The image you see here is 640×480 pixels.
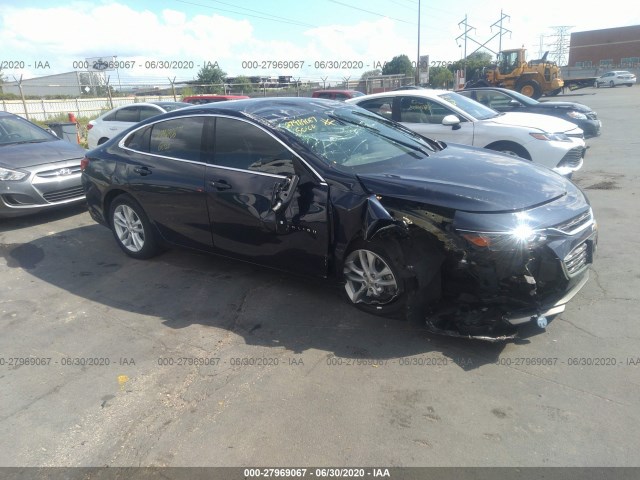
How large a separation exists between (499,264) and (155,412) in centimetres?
240

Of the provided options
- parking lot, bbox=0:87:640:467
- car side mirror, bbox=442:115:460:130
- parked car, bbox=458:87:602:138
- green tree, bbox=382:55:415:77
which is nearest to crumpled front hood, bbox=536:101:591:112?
parked car, bbox=458:87:602:138

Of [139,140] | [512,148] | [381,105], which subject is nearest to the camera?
[139,140]

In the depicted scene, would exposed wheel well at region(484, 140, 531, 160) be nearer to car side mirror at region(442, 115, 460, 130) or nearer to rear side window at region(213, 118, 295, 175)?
car side mirror at region(442, 115, 460, 130)

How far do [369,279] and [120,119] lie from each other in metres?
9.99

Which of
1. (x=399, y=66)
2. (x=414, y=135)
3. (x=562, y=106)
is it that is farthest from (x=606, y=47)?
(x=414, y=135)

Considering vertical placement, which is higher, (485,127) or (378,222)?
(485,127)

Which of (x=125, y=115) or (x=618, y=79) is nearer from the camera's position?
(x=125, y=115)

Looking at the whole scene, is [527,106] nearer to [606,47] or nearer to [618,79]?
[618,79]

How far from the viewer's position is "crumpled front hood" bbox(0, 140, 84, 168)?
7.05 meters

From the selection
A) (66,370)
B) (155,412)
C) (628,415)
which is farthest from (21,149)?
(628,415)

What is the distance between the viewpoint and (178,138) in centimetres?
496

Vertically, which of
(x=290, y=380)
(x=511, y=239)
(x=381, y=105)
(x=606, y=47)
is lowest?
(x=290, y=380)

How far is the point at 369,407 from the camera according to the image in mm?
3018

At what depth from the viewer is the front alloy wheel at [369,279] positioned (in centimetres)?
374
